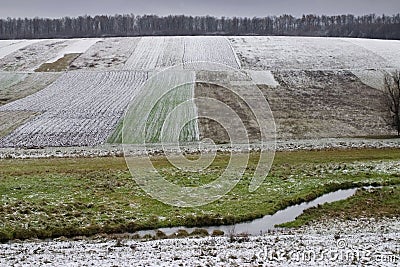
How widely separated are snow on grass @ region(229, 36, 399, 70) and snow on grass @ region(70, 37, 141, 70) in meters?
20.0

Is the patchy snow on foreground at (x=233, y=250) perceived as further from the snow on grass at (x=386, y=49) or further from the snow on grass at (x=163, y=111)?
the snow on grass at (x=386, y=49)

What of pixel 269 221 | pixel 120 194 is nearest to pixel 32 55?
pixel 120 194

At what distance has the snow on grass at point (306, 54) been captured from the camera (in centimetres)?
7825

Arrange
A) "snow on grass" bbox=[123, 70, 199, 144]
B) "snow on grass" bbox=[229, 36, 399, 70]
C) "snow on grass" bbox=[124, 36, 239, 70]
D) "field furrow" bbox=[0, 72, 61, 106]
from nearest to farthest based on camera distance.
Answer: "snow on grass" bbox=[123, 70, 199, 144] < "field furrow" bbox=[0, 72, 61, 106] < "snow on grass" bbox=[229, 36, 399, 70] < "snow on grass" bbox=[124, 36, 239, 70]

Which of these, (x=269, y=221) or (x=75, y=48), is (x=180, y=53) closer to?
(x=75, y=48)

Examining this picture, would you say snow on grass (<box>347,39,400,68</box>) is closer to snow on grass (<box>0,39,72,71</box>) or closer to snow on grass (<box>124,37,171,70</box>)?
snow on grass (<box>124,37,171,70</box>)

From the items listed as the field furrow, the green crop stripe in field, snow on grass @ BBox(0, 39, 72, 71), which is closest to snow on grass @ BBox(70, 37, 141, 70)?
snow on grass @ BBox(0, 39, 72, 71)

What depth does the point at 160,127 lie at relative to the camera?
163 feet

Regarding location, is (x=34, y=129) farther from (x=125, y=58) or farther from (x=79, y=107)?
(x=125, y=58)

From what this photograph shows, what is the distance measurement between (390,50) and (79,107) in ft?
186

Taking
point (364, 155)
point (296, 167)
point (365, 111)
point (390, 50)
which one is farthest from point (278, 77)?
point (296, 167)

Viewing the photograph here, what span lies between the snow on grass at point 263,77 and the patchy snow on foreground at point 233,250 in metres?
49.9

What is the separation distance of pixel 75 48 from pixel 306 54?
1696 inches

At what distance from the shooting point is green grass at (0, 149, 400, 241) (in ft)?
71.7
